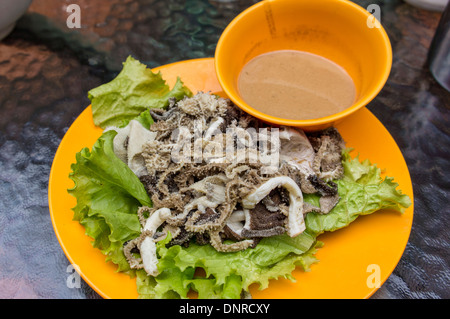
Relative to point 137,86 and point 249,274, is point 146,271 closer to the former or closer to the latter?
Answer: point 249,274

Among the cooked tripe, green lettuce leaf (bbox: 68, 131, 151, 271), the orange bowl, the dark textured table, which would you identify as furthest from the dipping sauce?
green lettuce leaf (bbox: 68, 131, 151, 271)

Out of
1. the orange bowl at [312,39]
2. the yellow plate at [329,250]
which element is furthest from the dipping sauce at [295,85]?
the yellow plate at [329,250]

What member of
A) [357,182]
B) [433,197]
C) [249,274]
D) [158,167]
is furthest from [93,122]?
[433,197]

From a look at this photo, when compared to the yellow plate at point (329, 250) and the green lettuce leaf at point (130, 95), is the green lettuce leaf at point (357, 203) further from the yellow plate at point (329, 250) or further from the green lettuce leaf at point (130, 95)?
the green lettuce leaf at point (130, 95)

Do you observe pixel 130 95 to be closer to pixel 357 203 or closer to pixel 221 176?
pixel 221 176

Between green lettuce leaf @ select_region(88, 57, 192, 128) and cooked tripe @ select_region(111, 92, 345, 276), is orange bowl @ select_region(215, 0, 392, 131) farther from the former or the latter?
green lettuce leaf @ select_region(88, 57, 192, 128)

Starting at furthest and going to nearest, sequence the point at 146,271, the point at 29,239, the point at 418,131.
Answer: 1. the point at 418,131
2. the point at 29,239
3. the point at 146,271

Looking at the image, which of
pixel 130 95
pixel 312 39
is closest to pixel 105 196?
pixel 130 95
